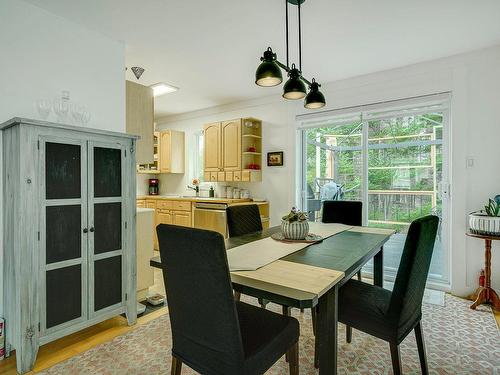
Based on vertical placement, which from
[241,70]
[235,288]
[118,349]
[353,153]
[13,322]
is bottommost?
[118,349]

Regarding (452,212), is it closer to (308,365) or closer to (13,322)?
(308,365)

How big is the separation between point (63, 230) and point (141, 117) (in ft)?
4.88

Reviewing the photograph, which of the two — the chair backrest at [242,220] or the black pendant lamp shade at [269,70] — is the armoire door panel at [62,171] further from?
the black pendant lamp shade at [269,70]

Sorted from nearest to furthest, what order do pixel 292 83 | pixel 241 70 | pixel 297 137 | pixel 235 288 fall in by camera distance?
pixel 235 288, pixel 292 83, pixel 241 70, pixel 297 137

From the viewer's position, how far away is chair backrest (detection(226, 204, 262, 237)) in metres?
2.51

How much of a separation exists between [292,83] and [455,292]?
282 cm

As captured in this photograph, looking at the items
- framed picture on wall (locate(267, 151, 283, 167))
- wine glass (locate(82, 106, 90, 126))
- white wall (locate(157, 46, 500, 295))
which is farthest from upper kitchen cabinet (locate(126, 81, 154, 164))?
white wall (locate(157, 46, 500, 295))

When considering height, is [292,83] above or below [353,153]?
above

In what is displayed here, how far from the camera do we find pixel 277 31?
2566 mm

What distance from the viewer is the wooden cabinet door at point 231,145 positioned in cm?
441

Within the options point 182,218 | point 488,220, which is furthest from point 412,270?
point 182,218

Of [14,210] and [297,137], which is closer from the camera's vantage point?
[14,210]

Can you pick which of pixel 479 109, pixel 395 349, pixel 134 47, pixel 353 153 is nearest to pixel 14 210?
pixel 134 47

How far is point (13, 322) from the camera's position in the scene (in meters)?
1.93
